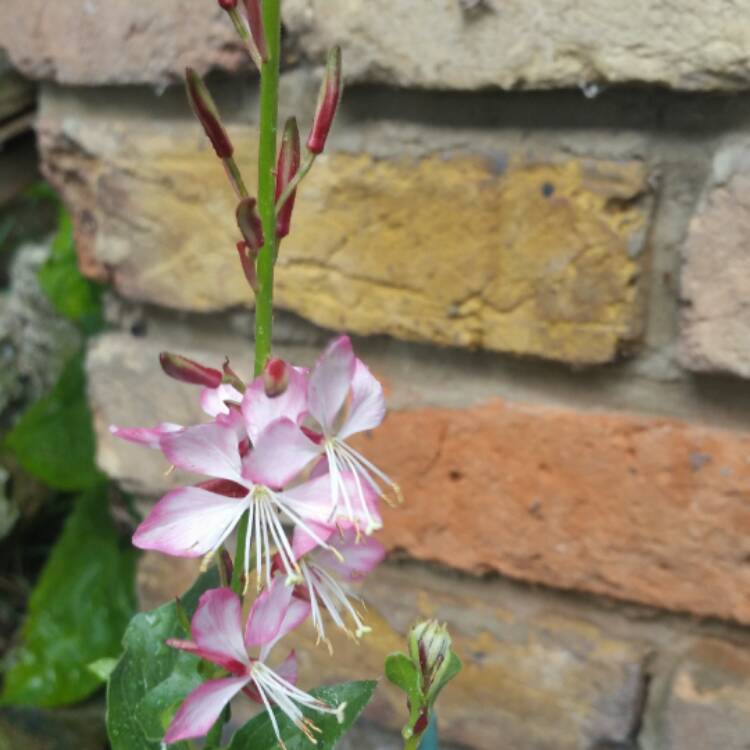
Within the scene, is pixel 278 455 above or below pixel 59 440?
above

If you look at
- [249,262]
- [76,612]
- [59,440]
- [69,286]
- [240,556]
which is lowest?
[76,612]

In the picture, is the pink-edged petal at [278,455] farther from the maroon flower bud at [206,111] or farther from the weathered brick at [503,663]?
the weathered brick at [503,663]

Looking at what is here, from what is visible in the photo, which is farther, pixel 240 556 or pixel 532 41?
pixel 532 41

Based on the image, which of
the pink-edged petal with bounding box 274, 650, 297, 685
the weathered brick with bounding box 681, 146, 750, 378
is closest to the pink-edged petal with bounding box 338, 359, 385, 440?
the pink-edged petal with bounding box 274, 650, 297, 685

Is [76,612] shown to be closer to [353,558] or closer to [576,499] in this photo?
[576,499]

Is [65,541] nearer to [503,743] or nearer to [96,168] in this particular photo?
[96,168]

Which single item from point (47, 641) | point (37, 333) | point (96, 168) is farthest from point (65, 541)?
point (96, 168)

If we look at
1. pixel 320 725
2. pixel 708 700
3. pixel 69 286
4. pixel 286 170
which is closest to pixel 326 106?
pixel 286 170
